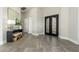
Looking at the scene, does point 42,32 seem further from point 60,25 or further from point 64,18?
point 64,18

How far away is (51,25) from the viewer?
478 inches

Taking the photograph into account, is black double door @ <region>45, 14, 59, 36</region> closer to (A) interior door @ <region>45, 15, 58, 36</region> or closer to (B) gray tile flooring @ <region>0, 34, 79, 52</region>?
(A) interior door @ <region>45, 15, 58, 36</region>

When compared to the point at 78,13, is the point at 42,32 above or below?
below

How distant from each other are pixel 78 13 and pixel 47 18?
6.32 m

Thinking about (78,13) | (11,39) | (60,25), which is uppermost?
(78,13)

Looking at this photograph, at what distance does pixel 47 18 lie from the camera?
12.9 metres

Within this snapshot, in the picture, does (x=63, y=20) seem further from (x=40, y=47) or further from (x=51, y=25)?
(x=40, y=47)

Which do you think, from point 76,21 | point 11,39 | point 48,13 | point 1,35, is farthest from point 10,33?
point 48,13

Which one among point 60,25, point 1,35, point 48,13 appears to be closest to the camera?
point 1,35

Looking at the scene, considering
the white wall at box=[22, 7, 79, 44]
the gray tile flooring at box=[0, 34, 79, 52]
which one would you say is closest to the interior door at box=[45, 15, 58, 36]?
the white wall at box=[22, 7, 79, 44]

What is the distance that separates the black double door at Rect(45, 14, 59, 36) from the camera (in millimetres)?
11172

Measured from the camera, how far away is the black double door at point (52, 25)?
36.7 feet

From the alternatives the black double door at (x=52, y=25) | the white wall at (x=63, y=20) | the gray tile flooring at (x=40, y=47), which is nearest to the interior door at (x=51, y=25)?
the black double door at (x=52, y=25)

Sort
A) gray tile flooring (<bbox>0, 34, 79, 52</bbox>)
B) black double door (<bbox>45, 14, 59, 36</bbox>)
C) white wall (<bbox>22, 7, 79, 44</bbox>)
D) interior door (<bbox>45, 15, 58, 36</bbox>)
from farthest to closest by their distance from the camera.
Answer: interior door (<bbox>45, 15, 58, 36</bbox>)
black double door (<bbox>45, 14, 59, 36</bbox>)
white wall (<bbox>22, 7, 79, 44</bbox>)
gray tile flooring (<bbox>0, 34, 79, 52</bbox>)
